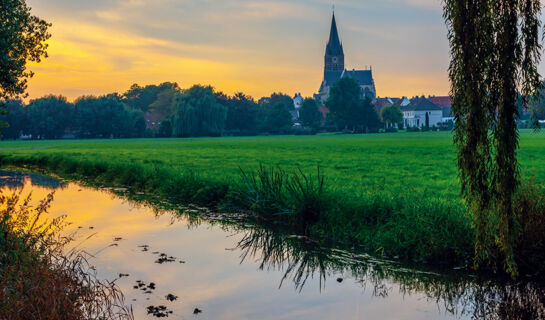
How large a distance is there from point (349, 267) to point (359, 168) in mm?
18405

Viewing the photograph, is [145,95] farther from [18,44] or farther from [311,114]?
[18,44]

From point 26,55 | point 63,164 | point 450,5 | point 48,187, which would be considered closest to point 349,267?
point 450,5

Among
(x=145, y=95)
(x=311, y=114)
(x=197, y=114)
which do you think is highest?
(x=145, y=95)

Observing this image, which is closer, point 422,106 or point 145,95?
point 145,95

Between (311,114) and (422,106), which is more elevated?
(422,106)

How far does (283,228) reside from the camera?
44.2 ft

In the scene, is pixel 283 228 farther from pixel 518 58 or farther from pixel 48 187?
pixel 48 187

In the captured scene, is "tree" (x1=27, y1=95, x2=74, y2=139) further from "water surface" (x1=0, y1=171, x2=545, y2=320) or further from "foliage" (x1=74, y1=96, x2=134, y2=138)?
"water surface" (x1=0, y1=171, x2=545, y2=320)

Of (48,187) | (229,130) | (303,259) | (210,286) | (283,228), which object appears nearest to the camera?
(210,286)

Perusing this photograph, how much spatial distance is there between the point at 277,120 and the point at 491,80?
12171 centimetres

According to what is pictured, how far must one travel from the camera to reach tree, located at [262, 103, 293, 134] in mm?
127688

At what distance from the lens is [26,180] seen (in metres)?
26.1

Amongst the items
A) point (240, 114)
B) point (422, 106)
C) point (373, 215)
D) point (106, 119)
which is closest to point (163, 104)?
point (240, 114)

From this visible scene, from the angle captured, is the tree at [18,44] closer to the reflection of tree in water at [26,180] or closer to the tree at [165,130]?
the reflection of tree in water at [26,180]
